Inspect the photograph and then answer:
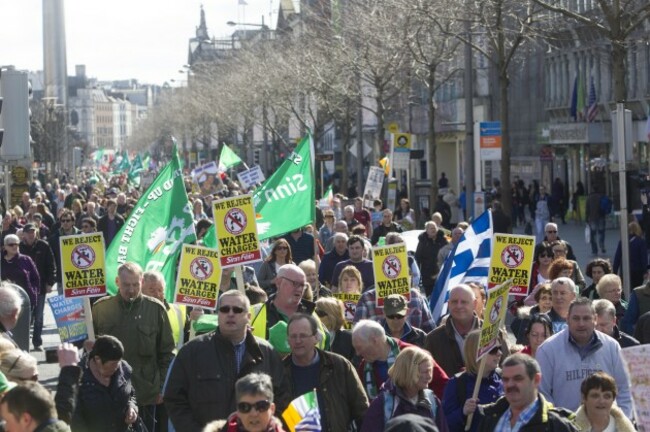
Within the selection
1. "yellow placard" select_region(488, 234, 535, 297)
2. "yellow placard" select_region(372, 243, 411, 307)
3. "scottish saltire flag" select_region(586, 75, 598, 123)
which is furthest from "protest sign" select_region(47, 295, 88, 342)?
"scottish saltire flag" select_region(586, 75, 598, 123)

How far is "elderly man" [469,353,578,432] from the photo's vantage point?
7652mm

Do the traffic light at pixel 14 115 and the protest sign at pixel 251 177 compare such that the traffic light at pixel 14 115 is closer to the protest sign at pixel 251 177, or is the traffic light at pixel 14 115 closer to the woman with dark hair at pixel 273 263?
the woman with dark hair at pixel 273 263

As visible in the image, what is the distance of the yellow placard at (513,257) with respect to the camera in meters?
13.5

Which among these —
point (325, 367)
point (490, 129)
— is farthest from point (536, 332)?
point (490, 129)

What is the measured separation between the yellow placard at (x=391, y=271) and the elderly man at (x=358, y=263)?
176 centimetres

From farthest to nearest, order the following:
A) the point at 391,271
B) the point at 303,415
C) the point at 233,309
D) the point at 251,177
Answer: the point at 251,177 < the point at 391,271 < the point at 233,309 < the point at 303,415

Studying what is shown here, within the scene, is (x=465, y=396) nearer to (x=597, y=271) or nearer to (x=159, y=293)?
(x=159, y=293)

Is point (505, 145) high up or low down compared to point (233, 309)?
up

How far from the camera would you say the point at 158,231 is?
542 inches

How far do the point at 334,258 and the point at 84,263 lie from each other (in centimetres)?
565

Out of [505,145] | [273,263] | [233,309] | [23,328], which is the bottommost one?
[23,328]

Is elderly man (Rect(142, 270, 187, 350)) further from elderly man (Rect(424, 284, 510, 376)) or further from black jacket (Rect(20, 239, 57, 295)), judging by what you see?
black jacket (Rect(20, 239, 57, 295))

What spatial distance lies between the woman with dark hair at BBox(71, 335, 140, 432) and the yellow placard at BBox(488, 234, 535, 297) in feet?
15.6

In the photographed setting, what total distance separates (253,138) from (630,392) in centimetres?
8557
